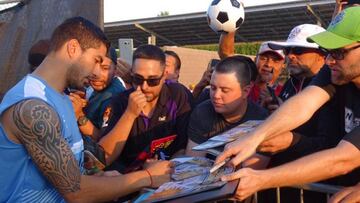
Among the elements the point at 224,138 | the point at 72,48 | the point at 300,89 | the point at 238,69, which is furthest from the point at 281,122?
the point at 300,89

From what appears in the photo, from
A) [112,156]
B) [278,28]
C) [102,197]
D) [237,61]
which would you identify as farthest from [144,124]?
[278,28]

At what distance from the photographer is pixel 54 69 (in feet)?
8.64

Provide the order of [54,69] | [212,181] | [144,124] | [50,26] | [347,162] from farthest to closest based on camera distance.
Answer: [50,26], [144,124], [54,69], [347,162], [212,181]

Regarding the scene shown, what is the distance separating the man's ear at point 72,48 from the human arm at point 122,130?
1.24 m

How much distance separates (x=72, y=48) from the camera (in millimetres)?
2656

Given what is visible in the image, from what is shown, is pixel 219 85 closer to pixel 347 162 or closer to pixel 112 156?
pixel 112 156

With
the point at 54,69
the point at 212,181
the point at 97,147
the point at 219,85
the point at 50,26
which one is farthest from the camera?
the point at 50,26

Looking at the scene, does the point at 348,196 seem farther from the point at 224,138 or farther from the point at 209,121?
the point at 209,121

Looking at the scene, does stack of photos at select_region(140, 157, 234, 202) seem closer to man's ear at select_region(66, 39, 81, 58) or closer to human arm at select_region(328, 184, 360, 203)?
human arm at select_region(328, 184, 360, 203)

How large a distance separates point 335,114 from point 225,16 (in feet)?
7.39

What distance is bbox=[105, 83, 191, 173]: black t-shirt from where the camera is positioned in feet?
12.9

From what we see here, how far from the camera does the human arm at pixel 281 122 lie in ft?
7.89

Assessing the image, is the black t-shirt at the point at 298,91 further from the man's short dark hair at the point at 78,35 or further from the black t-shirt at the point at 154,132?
the man's short dark hair at the point at 78,35

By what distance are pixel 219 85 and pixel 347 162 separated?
1.44 m
